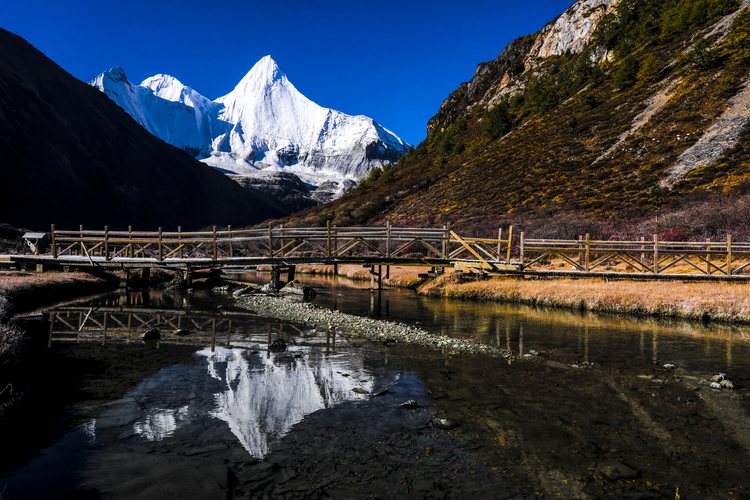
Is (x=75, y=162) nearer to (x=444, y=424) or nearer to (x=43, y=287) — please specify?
(x=43, y=287)

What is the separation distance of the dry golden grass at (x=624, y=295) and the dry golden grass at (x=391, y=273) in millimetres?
4836

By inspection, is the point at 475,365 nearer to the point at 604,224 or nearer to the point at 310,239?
the point at 310,239

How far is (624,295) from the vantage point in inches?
685

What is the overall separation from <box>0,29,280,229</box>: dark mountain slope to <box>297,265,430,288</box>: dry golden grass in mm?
63120

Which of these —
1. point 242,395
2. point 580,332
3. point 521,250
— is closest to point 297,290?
point 521,250

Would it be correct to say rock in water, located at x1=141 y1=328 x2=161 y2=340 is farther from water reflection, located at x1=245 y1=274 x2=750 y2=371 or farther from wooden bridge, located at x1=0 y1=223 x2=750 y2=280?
wooden bridge, located at x1=0 y1=223 x2=750 y2=280

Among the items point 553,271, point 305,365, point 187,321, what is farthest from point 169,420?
point 553,271

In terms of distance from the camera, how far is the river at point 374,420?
188 inches

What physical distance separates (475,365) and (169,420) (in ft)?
21.5

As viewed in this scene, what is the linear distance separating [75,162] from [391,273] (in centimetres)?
9731

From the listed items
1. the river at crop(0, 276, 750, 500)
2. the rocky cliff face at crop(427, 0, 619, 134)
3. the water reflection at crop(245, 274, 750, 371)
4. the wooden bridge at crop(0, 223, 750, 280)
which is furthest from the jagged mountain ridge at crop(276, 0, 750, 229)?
the river at crop(0, 276, 750, 500)

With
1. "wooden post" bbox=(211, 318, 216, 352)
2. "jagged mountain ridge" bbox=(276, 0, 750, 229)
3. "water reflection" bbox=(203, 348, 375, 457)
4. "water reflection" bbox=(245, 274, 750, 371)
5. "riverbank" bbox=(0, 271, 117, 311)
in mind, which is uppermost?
"jagged mountain ridge" bbox=(276, 0, 750, 229)

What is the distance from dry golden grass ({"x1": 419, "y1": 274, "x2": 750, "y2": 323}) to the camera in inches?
600

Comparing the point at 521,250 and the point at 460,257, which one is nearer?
the point at 521,250
